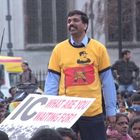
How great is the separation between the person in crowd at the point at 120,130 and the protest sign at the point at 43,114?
1.54 meters

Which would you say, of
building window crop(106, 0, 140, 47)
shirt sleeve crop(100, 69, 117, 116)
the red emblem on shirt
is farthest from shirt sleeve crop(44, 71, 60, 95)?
building window crop(106, 0, 140, 47)

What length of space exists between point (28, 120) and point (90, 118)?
87 centimetres

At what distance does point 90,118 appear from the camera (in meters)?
7.49

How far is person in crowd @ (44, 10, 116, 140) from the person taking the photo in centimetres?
744

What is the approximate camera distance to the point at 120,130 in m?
8.69

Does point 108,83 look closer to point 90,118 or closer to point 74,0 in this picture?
point 90,118

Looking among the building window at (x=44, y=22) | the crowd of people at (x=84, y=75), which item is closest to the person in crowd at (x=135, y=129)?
the crowd of people at (x=84, y=75)

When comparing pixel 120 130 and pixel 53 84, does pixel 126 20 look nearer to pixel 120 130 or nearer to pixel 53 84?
pixel 120 130

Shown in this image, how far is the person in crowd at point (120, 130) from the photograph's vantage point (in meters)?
8.51

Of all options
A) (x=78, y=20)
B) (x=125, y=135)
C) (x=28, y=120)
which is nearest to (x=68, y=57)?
(x=78, y=20)

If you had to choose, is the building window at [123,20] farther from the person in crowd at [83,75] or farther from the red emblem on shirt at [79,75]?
the red emblem on shirt at [79,75]

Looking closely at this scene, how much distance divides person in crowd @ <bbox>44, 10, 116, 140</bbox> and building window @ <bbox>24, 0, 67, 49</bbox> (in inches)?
1004

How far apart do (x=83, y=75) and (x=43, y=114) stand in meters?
0.73

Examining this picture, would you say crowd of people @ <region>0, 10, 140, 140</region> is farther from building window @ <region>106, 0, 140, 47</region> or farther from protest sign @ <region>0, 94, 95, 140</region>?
building window @ <region>106, 0, 140, 47</region>
